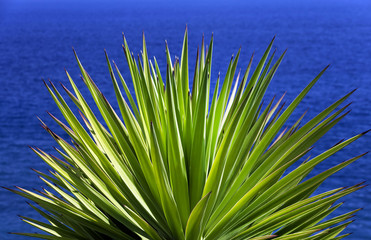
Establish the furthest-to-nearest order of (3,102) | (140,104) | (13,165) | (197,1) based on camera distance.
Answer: (197,1) → (3,102) → (13,165) → (140,104)

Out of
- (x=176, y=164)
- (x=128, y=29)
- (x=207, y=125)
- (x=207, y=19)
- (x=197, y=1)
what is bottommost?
(x=176, y=164)

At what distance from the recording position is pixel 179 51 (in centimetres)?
1505

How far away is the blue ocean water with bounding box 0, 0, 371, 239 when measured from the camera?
8.38 meters

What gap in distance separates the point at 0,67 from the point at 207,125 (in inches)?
566

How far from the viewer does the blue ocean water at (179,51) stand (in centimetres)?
838

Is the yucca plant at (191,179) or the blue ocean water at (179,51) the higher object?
the blue ocean water at (179,51)

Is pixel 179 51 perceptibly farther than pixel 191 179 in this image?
Yes

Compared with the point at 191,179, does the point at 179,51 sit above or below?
above

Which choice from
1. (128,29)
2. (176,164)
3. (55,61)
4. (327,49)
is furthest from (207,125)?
(128,29)

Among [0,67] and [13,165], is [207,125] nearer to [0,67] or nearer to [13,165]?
[13,165]

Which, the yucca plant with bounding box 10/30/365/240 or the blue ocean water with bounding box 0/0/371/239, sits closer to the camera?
the yucca plant with bounding box 10/30/365/240

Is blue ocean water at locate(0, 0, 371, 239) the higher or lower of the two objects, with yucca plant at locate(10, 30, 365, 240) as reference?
higher

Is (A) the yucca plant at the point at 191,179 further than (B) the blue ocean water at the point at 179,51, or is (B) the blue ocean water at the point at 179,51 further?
(B) the blue ocean water at the point at 179,51

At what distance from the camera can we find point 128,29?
20828 millimetres
